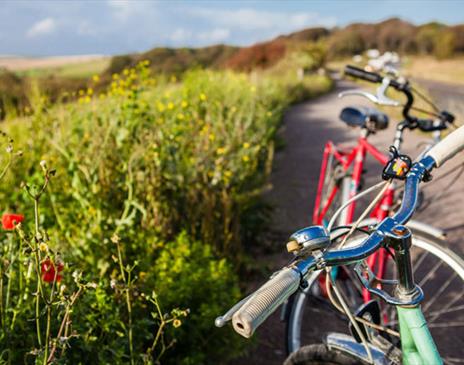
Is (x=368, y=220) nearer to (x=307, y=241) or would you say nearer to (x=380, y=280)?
(x=380, y=280)

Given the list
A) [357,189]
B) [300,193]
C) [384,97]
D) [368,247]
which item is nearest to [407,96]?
[384,97]

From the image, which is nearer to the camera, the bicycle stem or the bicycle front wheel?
the bicycle stem

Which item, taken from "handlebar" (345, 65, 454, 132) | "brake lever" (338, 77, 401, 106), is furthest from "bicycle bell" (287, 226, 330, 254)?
"handlebar" (345, 65, 454, 132)

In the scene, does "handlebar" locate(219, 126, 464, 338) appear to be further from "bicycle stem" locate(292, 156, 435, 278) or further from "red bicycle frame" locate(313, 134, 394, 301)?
"red bicycle frame" locate(313, 134, 394, 301)

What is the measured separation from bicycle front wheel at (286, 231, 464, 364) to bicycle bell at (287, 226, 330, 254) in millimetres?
1133

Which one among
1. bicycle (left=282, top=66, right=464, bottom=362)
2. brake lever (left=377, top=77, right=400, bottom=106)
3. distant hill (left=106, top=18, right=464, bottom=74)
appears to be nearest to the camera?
bicycle (left=282, top=66, right=464, bottom=362)

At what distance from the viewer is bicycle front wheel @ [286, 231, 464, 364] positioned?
2.12 meters

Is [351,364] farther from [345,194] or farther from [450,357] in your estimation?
[345,194]

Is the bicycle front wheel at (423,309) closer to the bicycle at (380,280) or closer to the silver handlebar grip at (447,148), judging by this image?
the bicycle at (380,280)

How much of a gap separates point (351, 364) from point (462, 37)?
1781 inches

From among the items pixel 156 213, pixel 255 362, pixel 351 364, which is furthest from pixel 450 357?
pixel 156 213

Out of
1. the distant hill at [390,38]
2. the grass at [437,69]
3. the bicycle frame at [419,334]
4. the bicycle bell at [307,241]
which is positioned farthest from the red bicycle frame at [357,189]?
the distant hill at [390,38]

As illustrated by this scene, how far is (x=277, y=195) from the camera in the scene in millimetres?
5375

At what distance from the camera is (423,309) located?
2.83 meters
